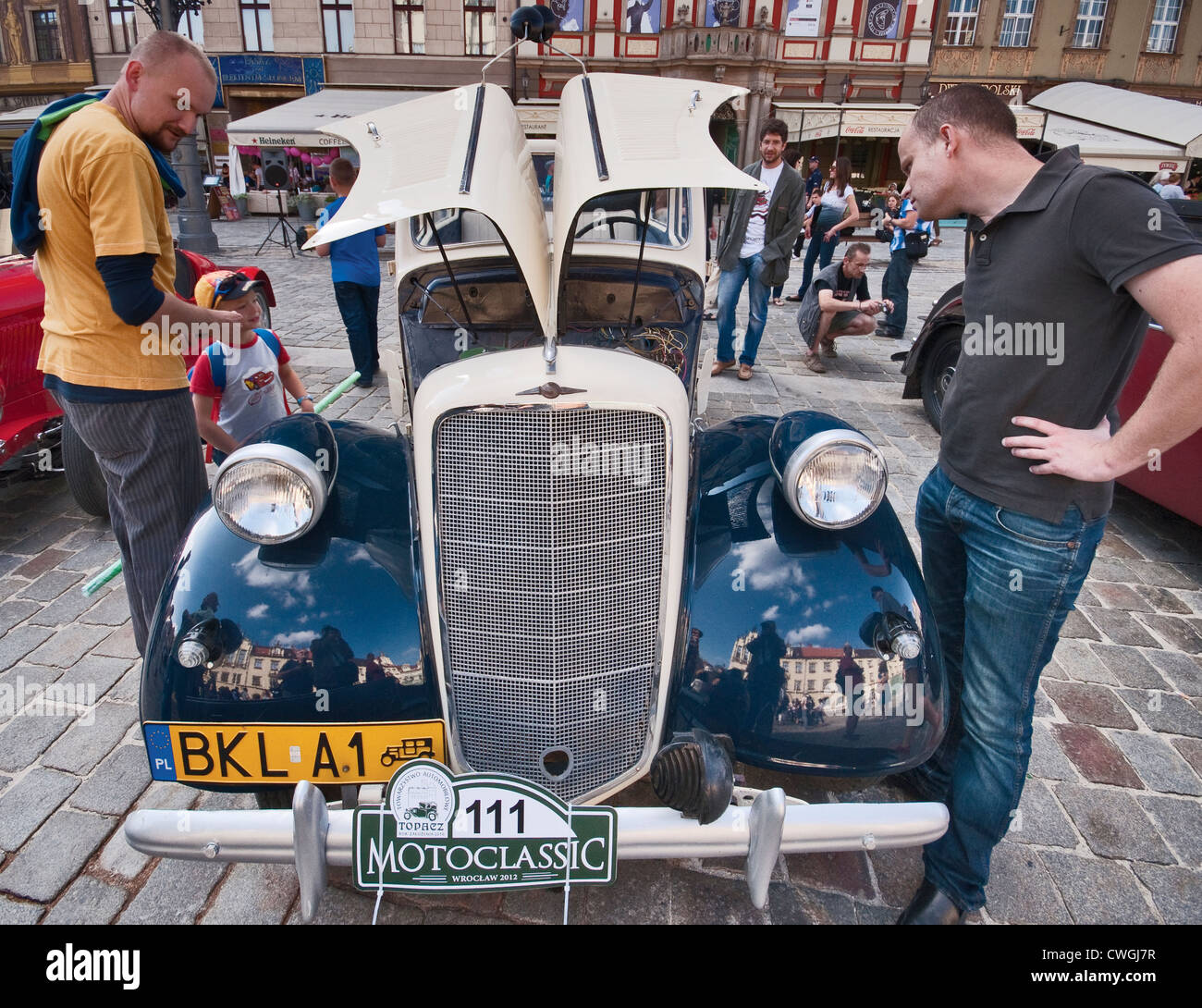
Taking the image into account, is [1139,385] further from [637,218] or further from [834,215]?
[834,215]

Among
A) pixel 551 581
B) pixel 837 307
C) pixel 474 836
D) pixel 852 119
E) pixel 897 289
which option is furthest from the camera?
pixel 852 119

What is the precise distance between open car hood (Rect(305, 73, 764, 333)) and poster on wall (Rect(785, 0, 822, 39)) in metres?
28.2

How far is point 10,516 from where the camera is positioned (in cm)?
446

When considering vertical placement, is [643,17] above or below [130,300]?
Answer: above

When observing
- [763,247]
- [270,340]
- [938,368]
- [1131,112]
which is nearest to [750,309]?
[763,247]

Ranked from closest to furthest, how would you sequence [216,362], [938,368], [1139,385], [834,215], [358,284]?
[216,362], [1139,385], [938,368], [358,284], [834,215]

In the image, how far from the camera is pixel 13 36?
1053 inches

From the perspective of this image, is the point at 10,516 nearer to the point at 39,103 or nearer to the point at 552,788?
the point at 552,788

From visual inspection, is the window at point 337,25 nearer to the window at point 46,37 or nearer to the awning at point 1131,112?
the window at point 46,37

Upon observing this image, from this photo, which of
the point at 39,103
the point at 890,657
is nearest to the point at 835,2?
the point at 39,103

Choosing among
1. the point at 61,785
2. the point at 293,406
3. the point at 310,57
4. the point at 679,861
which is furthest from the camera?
the point at 310,57

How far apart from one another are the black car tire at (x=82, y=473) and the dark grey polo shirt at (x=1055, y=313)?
417 cm

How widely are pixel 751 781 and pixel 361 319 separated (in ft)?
17.6
